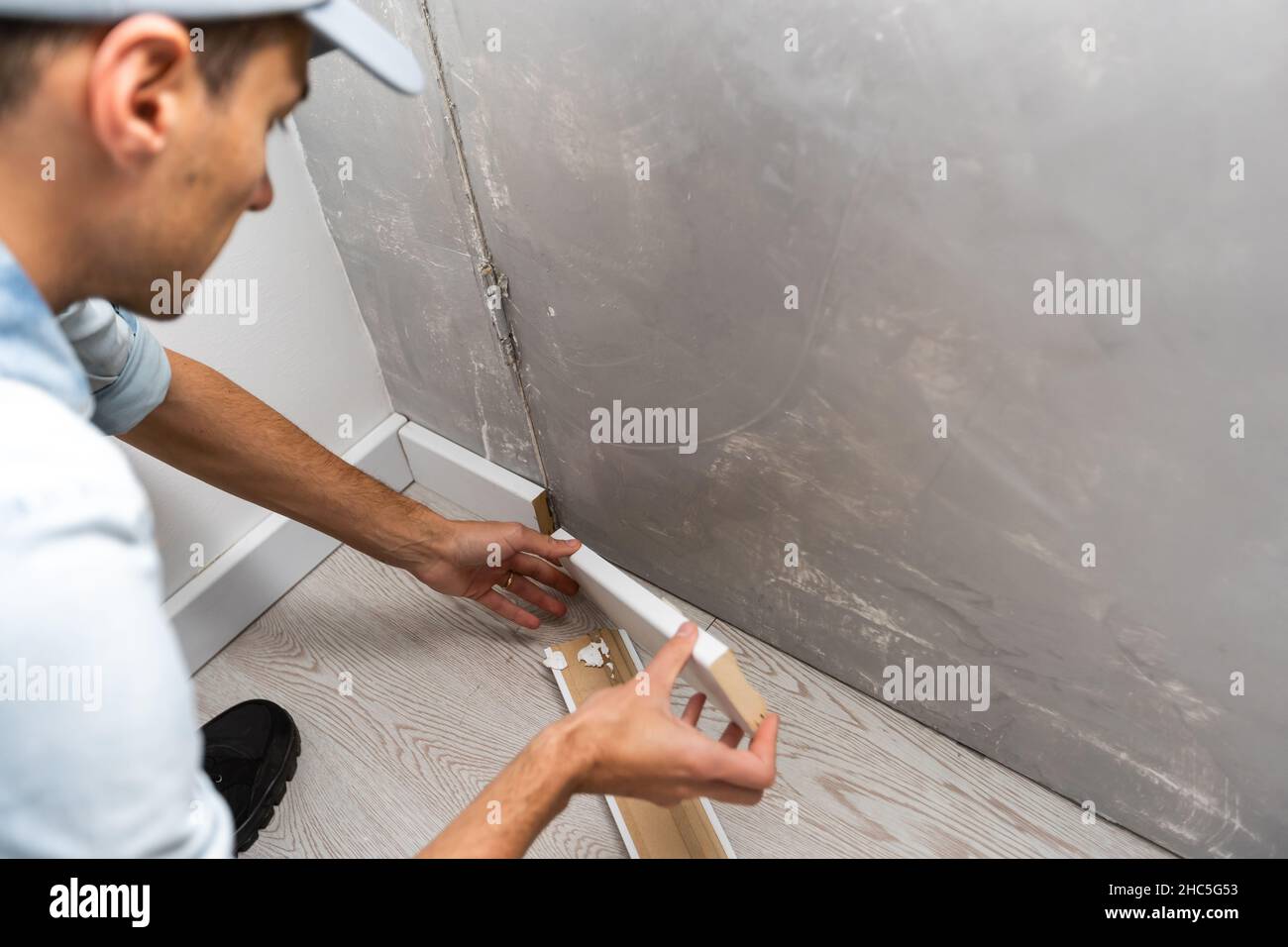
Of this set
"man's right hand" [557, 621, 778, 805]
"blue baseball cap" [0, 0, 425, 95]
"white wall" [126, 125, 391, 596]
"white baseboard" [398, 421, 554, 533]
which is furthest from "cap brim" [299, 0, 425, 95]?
"white baseboard" [398, 421, 554, 533]

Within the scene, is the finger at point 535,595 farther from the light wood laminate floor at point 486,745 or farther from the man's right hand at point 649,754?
the man's right hand at point 649,754

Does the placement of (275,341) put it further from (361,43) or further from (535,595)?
(361,43)

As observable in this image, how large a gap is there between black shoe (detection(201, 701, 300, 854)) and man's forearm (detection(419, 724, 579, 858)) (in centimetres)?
61

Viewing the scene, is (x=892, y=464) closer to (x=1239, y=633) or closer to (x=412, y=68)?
(x=1239, y=633)

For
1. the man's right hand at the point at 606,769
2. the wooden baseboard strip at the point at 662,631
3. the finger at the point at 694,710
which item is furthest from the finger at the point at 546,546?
the man's right hand at the point at 606,769

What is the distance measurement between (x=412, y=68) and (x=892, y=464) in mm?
601

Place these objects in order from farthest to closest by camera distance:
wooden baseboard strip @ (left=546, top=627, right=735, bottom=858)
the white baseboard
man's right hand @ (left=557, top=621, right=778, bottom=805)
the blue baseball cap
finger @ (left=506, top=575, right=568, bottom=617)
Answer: the white baseboard, finger @ (left=506, top=575, right=568, bottom=617), wooden baseboard strip @ (left=546, top=627, right=735, bottom=858), man's right hand @ (left=557, top=621, right=778, bottom=805), the blue baseball cap

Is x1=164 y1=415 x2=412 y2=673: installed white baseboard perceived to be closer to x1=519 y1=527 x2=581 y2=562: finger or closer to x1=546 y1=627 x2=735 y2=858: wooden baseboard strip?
x1=519 y1=527 x2=581 y2=562: finger

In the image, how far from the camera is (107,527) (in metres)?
0.59

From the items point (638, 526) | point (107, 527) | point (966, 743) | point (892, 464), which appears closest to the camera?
point (107, 527)

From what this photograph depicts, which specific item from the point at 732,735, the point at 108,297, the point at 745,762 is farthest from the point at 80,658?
the point at 732,735

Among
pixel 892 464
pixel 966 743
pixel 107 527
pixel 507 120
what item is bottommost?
pixel 966 743

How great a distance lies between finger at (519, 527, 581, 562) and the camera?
4.24 feet
